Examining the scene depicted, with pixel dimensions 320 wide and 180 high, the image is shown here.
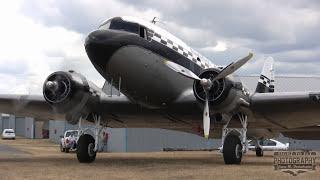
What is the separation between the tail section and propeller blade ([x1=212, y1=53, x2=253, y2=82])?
8.26 metres

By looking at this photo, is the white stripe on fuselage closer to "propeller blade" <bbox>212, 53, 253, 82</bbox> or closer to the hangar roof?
"propeller blade" <bbox>212, 53, 253, 82</bbox>

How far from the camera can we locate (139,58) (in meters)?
16.8

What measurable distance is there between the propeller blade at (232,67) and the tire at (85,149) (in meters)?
5.92

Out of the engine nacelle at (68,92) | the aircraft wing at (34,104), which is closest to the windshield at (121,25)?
the engine nacelle at (68,92)

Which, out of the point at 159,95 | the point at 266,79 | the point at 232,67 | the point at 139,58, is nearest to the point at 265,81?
the point at 266,79

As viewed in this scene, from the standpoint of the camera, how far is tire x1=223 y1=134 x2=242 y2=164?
699 inches

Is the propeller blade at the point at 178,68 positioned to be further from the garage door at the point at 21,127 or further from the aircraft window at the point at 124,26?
the garage door at the point at 21,127

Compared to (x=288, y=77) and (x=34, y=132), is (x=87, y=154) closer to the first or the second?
(x=288, y=77)

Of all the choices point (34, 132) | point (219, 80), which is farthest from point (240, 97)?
point (34, 132)

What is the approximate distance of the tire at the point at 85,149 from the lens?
19516 mm

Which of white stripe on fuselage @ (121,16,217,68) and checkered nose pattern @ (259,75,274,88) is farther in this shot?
checkered nose pattern @ (259,75,274,88)

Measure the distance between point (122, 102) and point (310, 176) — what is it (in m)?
8.87

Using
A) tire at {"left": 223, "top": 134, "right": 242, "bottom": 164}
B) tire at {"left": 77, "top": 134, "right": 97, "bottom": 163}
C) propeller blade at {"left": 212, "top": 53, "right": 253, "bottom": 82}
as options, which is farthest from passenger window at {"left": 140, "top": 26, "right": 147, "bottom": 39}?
tire at {"left": 77, "top": 134, "right": 97, "bottom": 163}

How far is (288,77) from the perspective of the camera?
6138 cm
